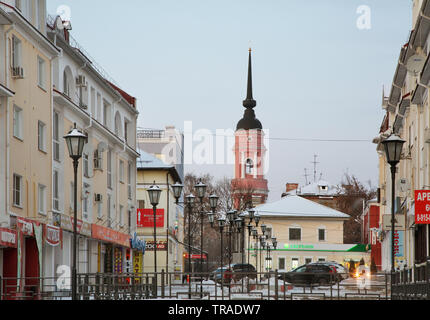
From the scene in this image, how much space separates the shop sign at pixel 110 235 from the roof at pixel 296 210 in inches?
1627

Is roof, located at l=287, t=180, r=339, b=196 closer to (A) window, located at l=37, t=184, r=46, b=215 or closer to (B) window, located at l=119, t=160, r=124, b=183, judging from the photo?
(B) window, located at l=119, t=160, r=124, b=183

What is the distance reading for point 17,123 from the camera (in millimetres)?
33000

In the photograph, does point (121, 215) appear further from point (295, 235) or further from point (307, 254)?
point (307, 254)

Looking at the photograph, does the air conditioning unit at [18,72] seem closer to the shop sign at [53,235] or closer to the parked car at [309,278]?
the shop sign at [53,235]

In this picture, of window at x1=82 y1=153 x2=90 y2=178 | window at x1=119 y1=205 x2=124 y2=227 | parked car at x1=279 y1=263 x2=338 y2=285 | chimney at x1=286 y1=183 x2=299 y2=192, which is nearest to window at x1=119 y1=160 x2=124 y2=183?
window at x1=119 y1=205 x2=124 y2=227

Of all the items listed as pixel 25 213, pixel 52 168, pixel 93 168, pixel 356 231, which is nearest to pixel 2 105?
pixel 25 213

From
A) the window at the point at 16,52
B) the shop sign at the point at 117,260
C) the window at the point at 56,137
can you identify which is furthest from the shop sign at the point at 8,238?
the shop sign at the point at 117,260

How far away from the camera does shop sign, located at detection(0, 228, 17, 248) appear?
2902 cm

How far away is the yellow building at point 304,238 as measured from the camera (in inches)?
3632

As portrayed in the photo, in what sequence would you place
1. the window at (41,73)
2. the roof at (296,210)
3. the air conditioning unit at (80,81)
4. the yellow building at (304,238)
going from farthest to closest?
the roof at (296,210) < the yellow building at (304,238) < the air conditioning unit at (80,81) < the window at (41,73)

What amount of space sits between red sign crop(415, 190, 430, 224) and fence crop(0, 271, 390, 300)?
3084mm

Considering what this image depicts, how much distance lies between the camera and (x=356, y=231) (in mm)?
117312
